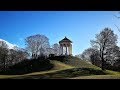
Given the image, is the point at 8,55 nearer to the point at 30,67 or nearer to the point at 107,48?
the point at 30,67

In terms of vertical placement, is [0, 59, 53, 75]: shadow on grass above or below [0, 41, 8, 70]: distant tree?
below

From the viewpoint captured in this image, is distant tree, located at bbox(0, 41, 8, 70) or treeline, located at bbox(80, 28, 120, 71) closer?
treeline, located at bbox(80, 28, 120, 71)

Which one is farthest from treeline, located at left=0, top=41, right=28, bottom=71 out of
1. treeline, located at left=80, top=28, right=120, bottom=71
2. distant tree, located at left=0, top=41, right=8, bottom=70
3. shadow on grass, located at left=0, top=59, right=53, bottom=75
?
treeline, located at left=80, top=28, right=120, bottom=71

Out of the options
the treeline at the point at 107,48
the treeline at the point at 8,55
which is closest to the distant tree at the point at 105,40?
the treeline at the point at 107,48

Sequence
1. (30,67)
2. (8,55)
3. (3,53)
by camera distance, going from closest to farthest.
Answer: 1. (30,67)
2. (3,53)
3. (8,55)

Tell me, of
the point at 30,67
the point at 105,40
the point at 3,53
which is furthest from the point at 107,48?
the point at 3,53

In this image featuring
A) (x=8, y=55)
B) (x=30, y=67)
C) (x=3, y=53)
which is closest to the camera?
(x=30, y=67)

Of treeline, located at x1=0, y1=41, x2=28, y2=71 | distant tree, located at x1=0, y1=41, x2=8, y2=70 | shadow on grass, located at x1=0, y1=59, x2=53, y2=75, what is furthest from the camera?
treeline, located at x1=0, y1=41, x2=28, y2=71

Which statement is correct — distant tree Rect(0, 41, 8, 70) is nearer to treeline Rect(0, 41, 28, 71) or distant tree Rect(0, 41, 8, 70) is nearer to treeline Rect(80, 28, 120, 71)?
treeline Rect(0, 41, 28, 71)

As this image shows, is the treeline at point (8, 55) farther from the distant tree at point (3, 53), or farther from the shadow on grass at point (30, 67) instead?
the shadow on grass at point (30, 67)

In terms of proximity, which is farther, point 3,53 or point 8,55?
point 8,55

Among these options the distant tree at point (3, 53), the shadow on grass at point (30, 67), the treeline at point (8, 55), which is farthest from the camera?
the treeline at point (8, 55)
